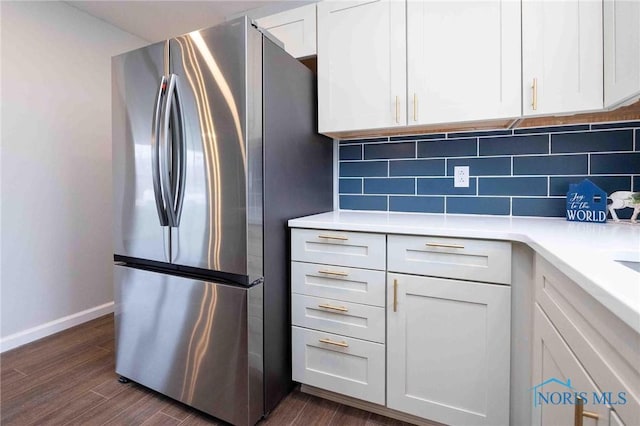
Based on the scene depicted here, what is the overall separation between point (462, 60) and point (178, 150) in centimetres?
143

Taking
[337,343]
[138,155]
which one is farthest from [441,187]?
[138,155]

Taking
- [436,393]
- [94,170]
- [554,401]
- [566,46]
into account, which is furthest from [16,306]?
[566,46]

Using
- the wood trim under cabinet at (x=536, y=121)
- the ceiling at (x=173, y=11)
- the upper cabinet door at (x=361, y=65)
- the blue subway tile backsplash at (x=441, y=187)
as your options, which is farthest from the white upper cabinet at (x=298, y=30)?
the blue subway tile backsplash at (x=441, y=187)

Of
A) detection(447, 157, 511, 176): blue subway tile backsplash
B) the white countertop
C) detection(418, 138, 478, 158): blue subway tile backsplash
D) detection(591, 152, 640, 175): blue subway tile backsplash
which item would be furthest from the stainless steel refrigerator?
detection(591, 152, 640, 175): blue subway tile backsplash

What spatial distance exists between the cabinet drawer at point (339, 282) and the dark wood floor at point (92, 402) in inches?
22.8

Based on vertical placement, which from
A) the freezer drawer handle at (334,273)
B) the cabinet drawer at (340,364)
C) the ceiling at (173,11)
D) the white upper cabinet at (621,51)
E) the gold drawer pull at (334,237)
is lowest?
the cabinet drawer at (340,364)

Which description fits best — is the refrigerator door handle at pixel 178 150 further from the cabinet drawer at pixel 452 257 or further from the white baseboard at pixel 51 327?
→ the white baseboard at pixel 51 327

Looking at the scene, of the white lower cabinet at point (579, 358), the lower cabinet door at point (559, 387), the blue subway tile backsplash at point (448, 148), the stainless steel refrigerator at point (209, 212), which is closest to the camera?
the white lower cabinet at point (579, 358)

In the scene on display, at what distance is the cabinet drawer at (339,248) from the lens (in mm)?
1471

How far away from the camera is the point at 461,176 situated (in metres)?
1.89

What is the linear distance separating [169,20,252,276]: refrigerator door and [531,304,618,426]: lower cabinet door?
1.14 metres

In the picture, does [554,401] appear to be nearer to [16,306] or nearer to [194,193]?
[194,193]

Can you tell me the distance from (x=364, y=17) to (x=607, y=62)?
43.9 inches

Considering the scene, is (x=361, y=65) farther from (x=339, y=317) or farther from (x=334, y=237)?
(x=339, y=317)
